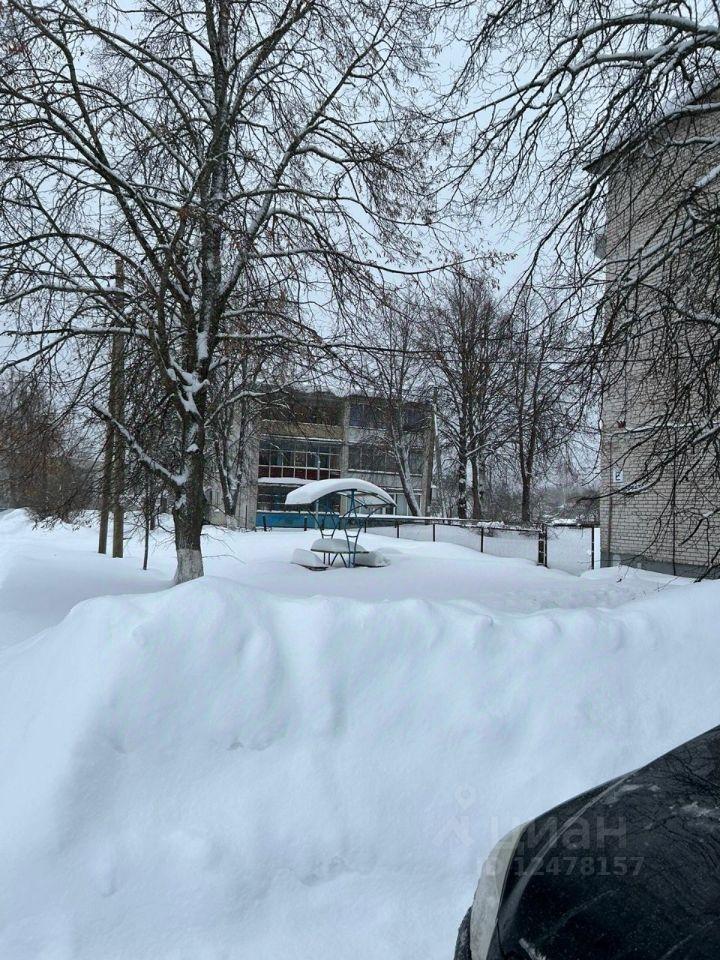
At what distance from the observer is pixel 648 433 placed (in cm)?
759

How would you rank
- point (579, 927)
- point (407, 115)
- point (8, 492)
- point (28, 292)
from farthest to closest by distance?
point (8, 492) < point (407, 115) < point (28, 292) < point (579, 927)

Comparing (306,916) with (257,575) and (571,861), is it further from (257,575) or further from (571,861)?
(257,575)

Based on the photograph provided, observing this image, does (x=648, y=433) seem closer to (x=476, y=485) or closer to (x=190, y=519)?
(x=190, y=519)

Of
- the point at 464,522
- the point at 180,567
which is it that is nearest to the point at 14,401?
the point at 180,567

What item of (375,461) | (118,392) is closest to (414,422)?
(375,461)

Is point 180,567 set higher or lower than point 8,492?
lower

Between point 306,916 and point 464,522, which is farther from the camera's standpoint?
point 464,522

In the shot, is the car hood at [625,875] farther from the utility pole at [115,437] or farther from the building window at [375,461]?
the building window at [375,461]

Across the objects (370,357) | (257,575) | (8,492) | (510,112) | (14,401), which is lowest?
(257,575)

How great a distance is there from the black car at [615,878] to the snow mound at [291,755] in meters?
0.96

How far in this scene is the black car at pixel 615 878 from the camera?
4.79 ft

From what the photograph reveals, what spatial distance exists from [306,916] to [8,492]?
943 centimetres

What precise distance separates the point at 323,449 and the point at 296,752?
148ft

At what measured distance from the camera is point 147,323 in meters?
8.55
